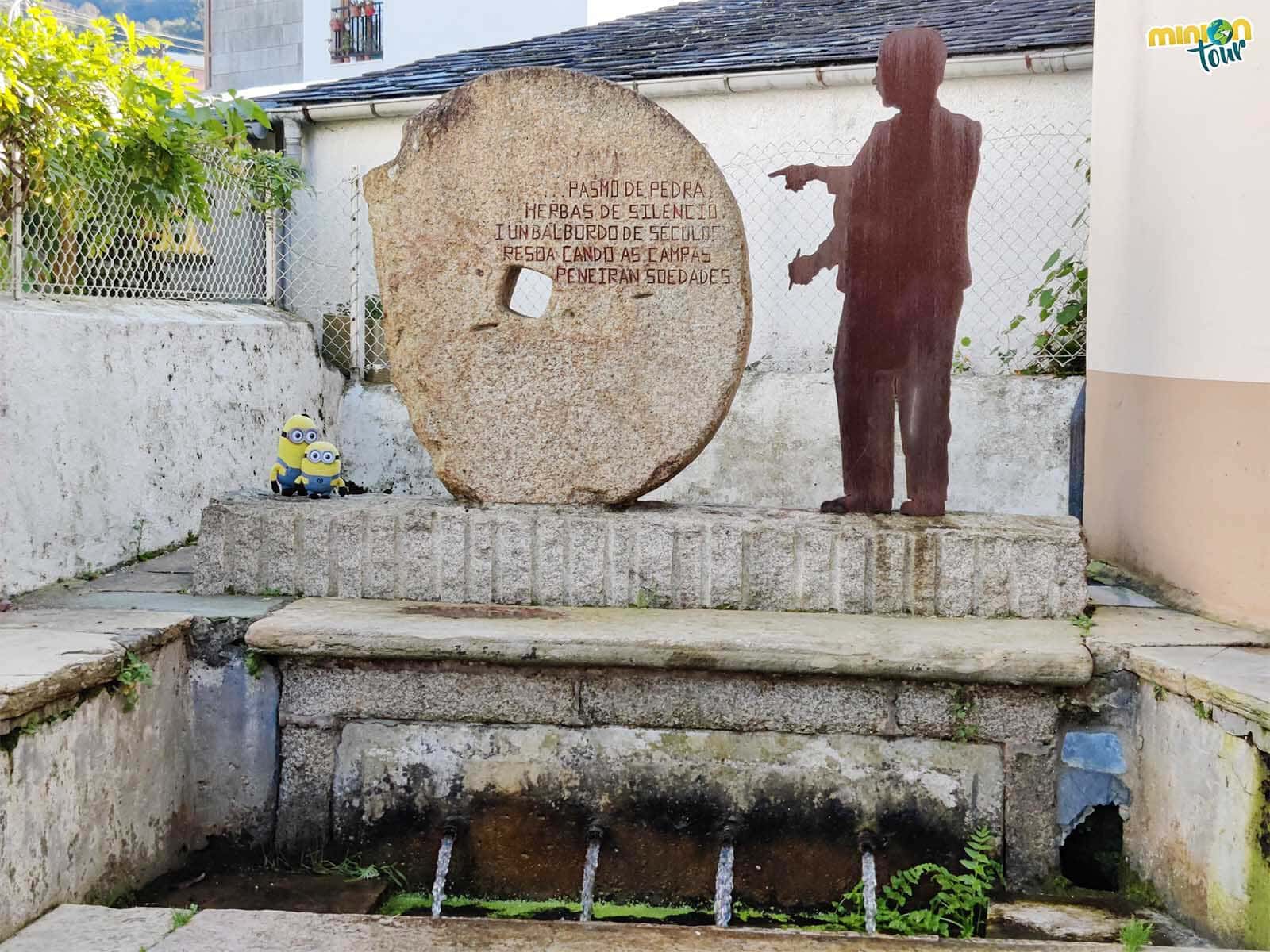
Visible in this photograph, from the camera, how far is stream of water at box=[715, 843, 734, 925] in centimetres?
372

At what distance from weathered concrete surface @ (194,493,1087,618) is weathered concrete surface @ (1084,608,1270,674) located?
178 mm

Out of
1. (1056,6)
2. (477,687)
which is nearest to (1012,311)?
(1056,6)

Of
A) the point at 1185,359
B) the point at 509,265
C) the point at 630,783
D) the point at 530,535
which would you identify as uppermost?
the point at 509,265

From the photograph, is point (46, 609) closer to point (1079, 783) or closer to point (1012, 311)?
point (1079, 783)

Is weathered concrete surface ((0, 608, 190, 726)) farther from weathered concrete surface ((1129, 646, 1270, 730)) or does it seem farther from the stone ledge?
weathered concrete surface ((1129, 646, 1270, 730))

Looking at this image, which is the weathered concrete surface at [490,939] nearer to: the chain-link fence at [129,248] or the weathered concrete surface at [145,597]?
the weathered concrete surface at [145,597]

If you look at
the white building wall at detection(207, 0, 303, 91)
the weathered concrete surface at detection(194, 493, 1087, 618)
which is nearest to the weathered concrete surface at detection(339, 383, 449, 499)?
the weathered concrete surface at detection(194, 493, 1087, 618)

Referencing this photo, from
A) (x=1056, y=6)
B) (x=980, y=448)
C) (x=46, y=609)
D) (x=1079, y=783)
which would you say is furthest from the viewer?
(x=1056, y=6)

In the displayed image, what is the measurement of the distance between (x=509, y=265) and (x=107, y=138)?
2.13 metres

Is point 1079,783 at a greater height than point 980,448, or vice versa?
point 980,448

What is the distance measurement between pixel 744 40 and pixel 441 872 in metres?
5.83

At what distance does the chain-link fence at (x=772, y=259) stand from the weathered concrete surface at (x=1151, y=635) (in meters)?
2.51

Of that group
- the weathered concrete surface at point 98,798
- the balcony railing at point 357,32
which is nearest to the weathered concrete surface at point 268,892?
the weathered concrete surface at point 98,798

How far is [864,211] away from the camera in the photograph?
4477mm
